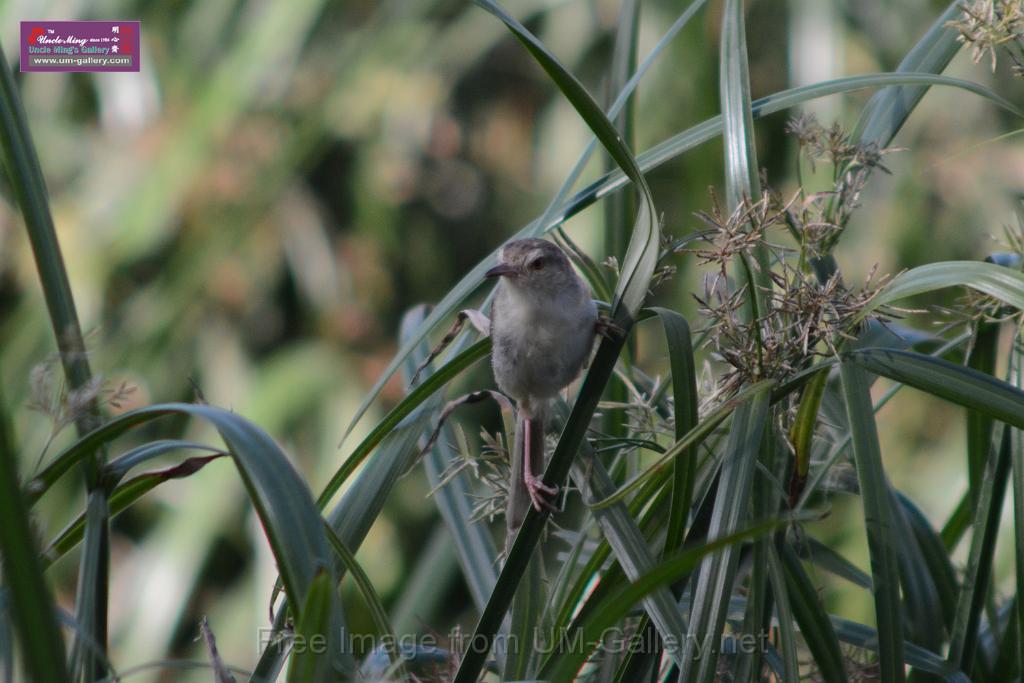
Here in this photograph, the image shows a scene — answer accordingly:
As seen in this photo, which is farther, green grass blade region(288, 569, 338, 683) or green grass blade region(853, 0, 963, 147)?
green grass blade region(853, 0, 963, 147)

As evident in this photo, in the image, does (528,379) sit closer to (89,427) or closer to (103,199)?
(89,427)

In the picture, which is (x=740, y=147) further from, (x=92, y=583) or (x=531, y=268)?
(x=92, y=583)

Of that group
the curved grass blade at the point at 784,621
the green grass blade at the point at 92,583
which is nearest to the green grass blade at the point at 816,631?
the curved grass blade at the point at 784,621

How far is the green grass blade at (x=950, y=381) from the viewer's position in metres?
1.07

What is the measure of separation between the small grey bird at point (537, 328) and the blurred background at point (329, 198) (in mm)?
2773

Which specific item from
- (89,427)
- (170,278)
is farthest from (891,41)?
(89,427)

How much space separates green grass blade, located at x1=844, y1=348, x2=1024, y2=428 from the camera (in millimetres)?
1065

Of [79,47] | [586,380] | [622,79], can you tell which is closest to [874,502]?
[586,380]

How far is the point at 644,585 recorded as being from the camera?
35.2 inches

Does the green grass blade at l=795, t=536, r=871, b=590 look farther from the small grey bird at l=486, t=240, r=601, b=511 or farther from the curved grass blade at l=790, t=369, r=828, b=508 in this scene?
the small grey bird at l=486, t=240, r=601, b=511

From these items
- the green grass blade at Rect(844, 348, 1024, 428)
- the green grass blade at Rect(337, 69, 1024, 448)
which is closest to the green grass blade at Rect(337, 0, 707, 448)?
the green grass blade at Rect(337, 69, 1024, 448)

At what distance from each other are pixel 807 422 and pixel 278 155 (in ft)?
14.4

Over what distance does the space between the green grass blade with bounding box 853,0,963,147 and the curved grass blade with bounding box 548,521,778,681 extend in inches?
33.3

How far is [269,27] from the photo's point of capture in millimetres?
4871
